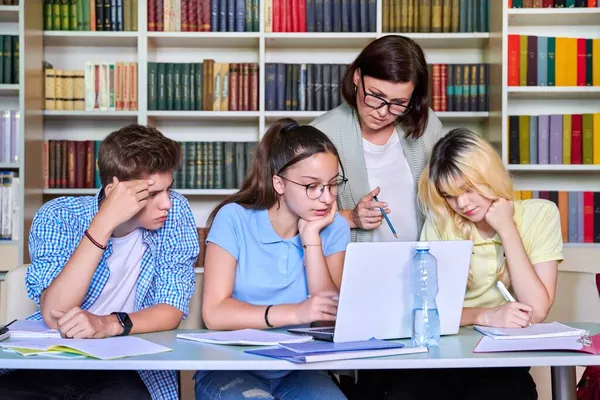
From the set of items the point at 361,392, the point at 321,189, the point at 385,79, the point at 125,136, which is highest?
the point at 385,79

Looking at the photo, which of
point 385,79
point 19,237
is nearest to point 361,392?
point 385,79

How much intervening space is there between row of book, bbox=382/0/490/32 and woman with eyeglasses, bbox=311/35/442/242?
56.1 inches

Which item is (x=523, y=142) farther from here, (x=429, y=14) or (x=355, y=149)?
(x=355, y=149)

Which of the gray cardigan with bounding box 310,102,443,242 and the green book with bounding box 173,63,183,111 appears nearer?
the gray cardigan with bounding box 310,102,443,242

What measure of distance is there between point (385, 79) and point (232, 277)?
729 mm

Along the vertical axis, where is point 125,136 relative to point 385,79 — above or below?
below

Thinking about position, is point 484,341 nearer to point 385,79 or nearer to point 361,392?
point 361,392

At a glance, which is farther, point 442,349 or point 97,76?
point 97,76

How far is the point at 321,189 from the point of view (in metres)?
2.01

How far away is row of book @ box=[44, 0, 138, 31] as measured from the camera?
389 centimetres

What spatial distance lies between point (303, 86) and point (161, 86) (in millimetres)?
679

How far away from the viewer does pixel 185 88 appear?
390cm

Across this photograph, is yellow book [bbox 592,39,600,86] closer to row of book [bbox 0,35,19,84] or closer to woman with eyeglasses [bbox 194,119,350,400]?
woman with eyeglasses [bbox 194,119,350,400]

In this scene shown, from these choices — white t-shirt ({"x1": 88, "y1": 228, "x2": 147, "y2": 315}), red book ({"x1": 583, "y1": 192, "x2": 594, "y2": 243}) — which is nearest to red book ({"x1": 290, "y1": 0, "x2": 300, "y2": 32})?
red book ({"x1": 583, "y1": 192, "x2": 594, "y2": 243})
